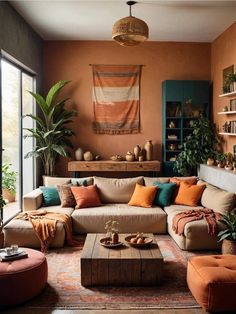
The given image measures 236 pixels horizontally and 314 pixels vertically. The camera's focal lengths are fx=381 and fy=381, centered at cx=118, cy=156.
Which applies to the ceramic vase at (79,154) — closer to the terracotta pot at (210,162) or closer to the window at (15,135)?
the window at (15,135)

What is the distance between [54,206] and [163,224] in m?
1.60

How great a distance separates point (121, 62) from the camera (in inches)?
295

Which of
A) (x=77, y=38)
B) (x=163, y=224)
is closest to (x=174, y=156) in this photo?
(x=163, y=224)

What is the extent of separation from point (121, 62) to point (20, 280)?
209 inches

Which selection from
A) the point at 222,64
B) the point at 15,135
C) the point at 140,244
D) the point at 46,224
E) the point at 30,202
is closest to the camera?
the point at 140,244

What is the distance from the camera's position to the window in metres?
5.46

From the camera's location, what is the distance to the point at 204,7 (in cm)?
541

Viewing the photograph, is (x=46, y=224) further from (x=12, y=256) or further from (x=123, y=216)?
(x=12, y=256)

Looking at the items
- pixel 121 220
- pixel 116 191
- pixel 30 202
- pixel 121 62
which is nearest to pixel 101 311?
pixel 121 220

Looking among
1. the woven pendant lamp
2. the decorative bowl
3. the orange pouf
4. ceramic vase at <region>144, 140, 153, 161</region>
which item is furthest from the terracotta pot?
the orange pouf

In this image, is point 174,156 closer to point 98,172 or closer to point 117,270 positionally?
point 98,172

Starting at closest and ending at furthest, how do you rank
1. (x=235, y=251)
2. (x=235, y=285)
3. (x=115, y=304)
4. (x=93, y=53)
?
(x=235, y=285), (x=115, y=304), (x=235, y=251), (x=93, y=53)

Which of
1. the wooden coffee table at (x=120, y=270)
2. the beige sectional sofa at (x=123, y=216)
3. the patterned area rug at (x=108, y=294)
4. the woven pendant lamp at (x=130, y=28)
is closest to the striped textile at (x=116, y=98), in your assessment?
the beige sectional sofa at (x=123, y=216)

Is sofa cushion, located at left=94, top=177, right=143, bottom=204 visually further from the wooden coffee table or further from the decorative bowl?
the wooden coffee table
